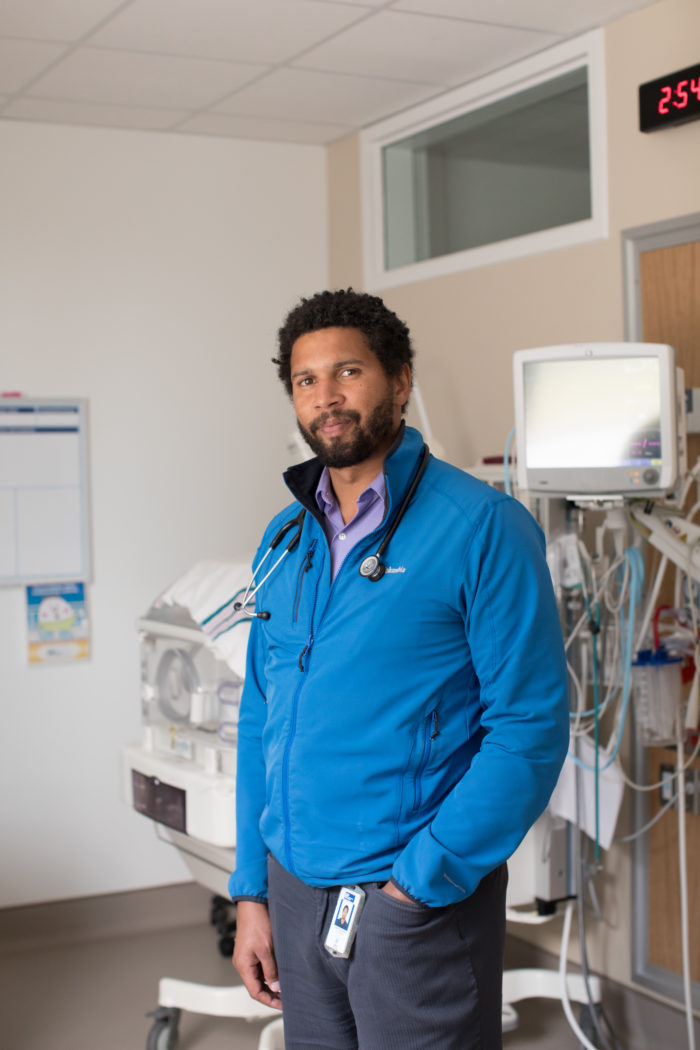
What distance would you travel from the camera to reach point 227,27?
9.40 ft

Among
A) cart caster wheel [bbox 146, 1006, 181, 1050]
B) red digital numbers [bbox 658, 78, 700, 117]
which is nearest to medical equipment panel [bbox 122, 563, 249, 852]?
cart caster wheel [bbox 146, 1006, 181, 1050]

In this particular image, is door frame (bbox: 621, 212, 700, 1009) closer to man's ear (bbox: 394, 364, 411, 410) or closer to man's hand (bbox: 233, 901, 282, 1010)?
man's ear (bbox: 394, 364, 411, 410)

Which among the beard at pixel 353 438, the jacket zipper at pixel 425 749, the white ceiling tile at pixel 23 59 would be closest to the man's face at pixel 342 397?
the beard at pixel 353 438

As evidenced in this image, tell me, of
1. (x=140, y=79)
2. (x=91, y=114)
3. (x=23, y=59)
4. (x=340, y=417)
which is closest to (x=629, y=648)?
(x=340, y=417)

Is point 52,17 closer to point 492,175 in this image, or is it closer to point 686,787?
point 492,175

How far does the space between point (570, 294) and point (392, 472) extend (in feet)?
5.59

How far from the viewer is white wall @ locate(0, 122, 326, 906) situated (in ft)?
12.0

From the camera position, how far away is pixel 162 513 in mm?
3854

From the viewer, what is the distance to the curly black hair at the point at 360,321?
62.0 inches

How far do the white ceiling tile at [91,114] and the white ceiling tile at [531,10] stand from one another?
44.5 inches

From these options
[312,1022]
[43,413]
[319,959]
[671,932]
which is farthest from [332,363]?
[43,413]

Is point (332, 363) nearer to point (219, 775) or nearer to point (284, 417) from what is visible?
point (219, 775)

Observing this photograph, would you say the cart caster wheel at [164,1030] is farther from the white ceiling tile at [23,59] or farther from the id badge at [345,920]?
the white ceiling tile at [23,59]

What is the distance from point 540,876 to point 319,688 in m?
1.40
